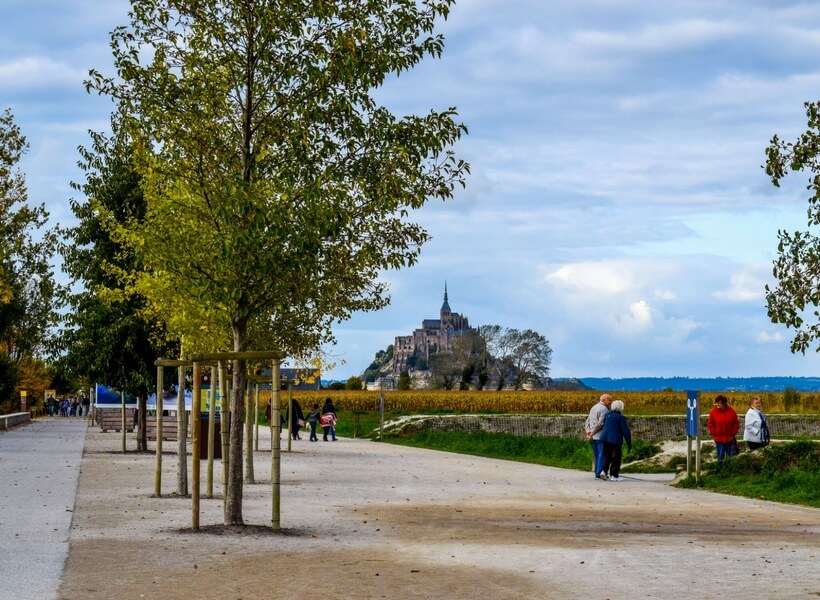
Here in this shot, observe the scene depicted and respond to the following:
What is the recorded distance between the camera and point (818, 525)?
56.7 ft

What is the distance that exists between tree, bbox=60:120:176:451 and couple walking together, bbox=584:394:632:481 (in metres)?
12.2

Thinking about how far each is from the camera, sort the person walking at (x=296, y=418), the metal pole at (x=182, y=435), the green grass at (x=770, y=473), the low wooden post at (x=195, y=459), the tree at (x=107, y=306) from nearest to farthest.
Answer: the low wooden post at (x=195, y=459) → the metal pole at (x=182, y=435) → the green grass at (x=770, y=473) → the tree at (x=107, y=306) → the person walking at (x=296, y=418)

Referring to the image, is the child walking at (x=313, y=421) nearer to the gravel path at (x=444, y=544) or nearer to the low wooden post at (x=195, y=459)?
the gravel path at (x=444, y=544)

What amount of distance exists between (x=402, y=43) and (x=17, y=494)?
1046 centimetres

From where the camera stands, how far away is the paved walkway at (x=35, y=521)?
11320mm

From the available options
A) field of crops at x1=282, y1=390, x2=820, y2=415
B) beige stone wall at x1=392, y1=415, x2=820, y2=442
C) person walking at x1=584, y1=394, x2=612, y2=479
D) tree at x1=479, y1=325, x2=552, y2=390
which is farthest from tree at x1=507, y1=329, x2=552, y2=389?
person walking at x1=584, y1=394, x2=612, y2=479

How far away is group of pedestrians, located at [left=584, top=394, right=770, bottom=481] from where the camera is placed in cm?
2688

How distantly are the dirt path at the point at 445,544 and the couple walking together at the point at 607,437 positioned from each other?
195 centimetres

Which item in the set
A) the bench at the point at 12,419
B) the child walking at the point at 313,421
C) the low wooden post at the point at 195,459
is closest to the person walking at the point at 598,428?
the low wooden post at the point at 195,459

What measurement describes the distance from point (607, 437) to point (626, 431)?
0.50 meters

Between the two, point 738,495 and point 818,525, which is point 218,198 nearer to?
point 818,525

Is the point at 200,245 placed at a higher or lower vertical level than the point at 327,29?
lower

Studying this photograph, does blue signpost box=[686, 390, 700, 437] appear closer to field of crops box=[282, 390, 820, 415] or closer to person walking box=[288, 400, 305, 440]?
person walking box=[288, 400, 305, 440]

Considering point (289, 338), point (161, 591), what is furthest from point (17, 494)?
point (161, 591)
